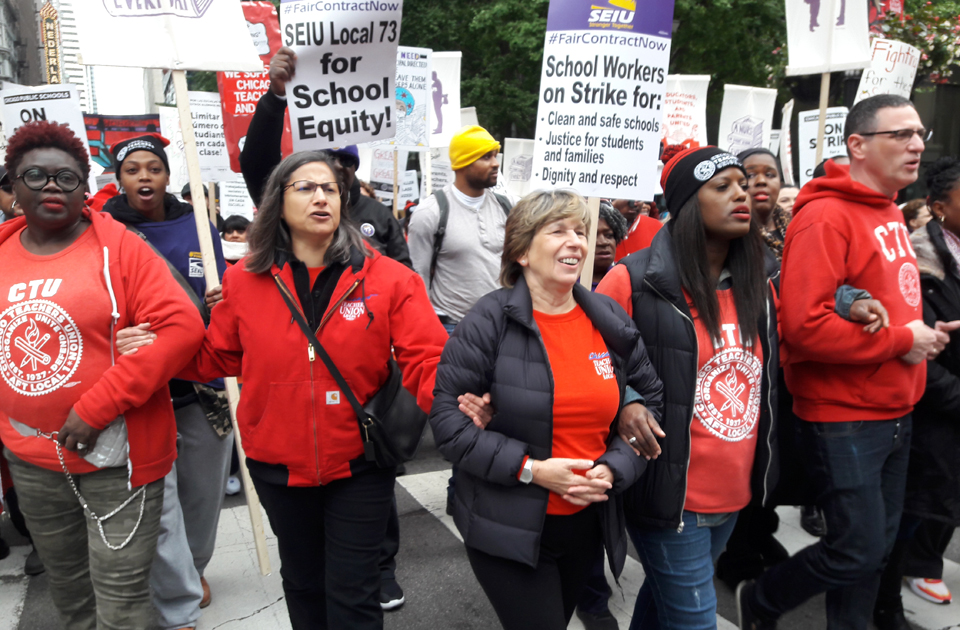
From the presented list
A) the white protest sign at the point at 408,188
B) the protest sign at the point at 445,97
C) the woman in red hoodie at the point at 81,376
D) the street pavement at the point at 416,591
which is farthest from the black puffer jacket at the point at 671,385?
the white protest sign at the point at 408,188

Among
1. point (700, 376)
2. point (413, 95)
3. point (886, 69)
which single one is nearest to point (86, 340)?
point (700, 376)

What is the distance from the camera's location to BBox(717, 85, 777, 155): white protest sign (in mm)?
11047

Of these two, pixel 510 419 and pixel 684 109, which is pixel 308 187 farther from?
pixel 684 109

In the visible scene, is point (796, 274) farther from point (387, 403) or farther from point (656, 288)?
point (387, 403)

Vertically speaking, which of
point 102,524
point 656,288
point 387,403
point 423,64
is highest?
point 423,64

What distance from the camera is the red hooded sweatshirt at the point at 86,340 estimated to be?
252 centimetres

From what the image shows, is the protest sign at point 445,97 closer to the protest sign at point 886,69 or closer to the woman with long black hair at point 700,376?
the protest sign at point 886,69

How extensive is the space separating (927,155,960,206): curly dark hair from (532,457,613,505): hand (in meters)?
2.23

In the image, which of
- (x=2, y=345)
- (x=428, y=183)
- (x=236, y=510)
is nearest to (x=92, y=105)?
(x=428, y=183)

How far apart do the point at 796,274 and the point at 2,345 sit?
2.74 m

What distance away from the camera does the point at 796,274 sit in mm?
2881

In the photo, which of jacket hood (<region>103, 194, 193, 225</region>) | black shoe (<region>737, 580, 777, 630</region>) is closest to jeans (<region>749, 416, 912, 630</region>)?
black shoe (<region>737, 580, 777, 630</region>)

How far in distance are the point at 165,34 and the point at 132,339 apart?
186 cm

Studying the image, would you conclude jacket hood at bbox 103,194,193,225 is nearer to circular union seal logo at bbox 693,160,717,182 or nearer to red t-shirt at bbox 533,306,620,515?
red t-shirt at bbox 533,306,620,515
